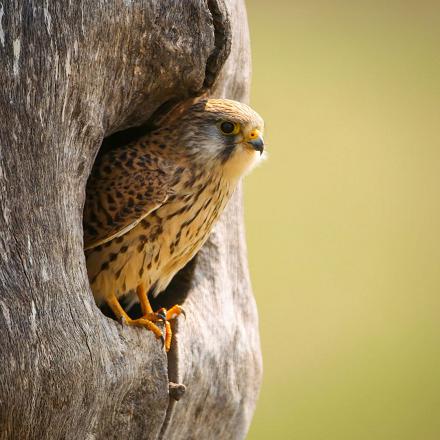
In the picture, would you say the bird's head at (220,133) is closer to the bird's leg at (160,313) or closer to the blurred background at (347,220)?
the bird's leg at (160,313)

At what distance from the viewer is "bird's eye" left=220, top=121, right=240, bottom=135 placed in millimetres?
3934

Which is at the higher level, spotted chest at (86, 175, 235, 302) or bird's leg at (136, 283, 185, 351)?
spotted chest at (86, 175, 235, 302)

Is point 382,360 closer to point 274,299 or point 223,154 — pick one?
point 274,299

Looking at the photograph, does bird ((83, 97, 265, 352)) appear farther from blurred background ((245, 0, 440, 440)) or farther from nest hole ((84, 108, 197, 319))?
blurred background ((245, 0, 440, 440))

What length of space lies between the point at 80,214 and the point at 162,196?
56cm

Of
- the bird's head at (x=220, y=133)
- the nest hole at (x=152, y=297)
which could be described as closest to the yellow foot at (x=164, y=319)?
the nest hole at (x=152, y=297)

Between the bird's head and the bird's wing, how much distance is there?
0.53ft

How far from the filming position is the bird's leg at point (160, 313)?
3812 millimetres

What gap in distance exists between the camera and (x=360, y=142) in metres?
9.82

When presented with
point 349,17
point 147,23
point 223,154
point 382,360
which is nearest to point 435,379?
point 382,360

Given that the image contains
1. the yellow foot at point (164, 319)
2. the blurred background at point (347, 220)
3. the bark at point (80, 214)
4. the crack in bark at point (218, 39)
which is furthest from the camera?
the blurred background at point (347, 220)

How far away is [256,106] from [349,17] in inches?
69.9

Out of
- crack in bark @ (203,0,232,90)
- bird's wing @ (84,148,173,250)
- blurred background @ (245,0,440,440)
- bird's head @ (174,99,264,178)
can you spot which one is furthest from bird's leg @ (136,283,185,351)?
blurred background @ (245,0,440,440)

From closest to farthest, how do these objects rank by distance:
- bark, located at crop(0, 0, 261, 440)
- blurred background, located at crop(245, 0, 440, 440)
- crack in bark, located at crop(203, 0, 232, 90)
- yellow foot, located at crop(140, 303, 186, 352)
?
bark, located at crop(0, 0, 261, 440), crack in bark, located at crop(203, 0, 232, 90), yellow foot, located at crop(140, 303, 186, 352), blurred background, located at crop(245, 0, 440, 440)
